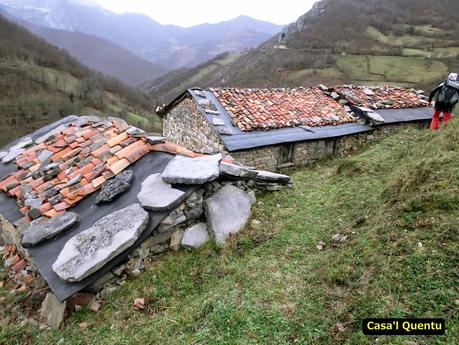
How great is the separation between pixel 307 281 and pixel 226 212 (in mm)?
1578

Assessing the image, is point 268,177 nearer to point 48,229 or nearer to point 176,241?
point 176,241

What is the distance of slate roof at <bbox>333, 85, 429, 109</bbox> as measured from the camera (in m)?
12.8

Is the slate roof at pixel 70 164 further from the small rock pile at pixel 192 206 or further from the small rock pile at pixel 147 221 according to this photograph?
the small rock pile at pixel 192 206

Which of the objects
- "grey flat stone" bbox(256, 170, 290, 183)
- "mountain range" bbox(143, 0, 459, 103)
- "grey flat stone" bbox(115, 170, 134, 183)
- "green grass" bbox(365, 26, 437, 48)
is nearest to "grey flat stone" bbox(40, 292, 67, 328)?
"grey flat stone" bbox(115, 170, 134, 183)

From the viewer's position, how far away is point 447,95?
7895 mm

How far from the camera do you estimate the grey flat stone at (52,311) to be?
375 cm

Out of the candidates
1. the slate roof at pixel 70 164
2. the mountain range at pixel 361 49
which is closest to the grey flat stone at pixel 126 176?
the slate roof at pixel 70 164

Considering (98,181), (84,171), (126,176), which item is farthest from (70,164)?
(126,176)

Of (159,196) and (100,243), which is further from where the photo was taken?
(159,196)

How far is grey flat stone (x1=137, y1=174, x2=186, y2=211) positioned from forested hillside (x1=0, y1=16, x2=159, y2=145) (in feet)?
93.0

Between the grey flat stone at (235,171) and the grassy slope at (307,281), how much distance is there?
61cm

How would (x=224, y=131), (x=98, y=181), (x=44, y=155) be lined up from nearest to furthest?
(x=98, y=181) → (x=44, y=155) → (x=224, y=131)

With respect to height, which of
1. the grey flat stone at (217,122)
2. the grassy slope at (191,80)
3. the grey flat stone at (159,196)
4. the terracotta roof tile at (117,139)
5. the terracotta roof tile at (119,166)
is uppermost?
A: the terracotta roof tile at (117,139)

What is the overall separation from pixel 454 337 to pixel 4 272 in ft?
19.8
